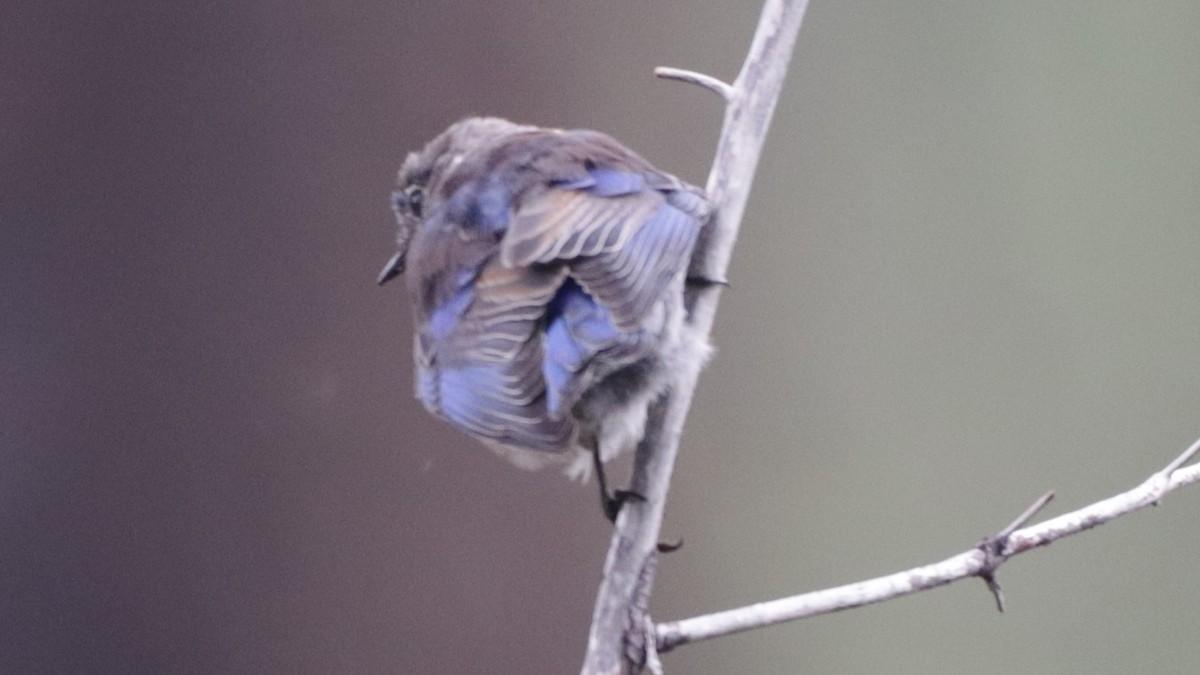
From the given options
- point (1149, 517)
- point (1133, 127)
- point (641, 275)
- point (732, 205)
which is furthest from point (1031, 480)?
point (641, 275)

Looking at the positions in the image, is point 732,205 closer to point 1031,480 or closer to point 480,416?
point 480,416

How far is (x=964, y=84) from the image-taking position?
2.51m

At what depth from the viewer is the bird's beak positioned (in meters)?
2.06

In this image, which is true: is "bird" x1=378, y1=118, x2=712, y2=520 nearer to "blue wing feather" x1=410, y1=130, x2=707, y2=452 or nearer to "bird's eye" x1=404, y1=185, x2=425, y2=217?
"blue wing feather" x1=410, y1=130, x2=707, y2=452

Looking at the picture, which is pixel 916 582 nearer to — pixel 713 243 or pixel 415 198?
pixel 713 243

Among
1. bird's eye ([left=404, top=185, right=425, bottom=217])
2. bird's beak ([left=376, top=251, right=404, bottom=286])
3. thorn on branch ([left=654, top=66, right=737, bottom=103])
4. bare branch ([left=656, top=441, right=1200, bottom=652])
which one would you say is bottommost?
bare branch ([left=656, top=441, right=1200, bottom=652])

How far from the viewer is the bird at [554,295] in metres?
1.52

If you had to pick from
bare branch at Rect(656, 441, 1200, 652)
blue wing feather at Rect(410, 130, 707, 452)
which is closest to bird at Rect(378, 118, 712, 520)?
blue wing feather at Rect(410, 130, 707, 452)

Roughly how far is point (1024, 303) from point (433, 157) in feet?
3.87

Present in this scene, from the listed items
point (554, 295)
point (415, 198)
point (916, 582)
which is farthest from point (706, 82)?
point (916, 582)

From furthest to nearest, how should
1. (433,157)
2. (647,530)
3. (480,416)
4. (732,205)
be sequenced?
(433,157) < (732,205) < (647,530) < (480,416)

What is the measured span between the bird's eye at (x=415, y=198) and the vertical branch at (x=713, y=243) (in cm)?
50

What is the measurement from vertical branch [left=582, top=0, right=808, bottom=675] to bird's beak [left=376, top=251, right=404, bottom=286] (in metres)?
0.53

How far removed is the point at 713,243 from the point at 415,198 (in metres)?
0.55
